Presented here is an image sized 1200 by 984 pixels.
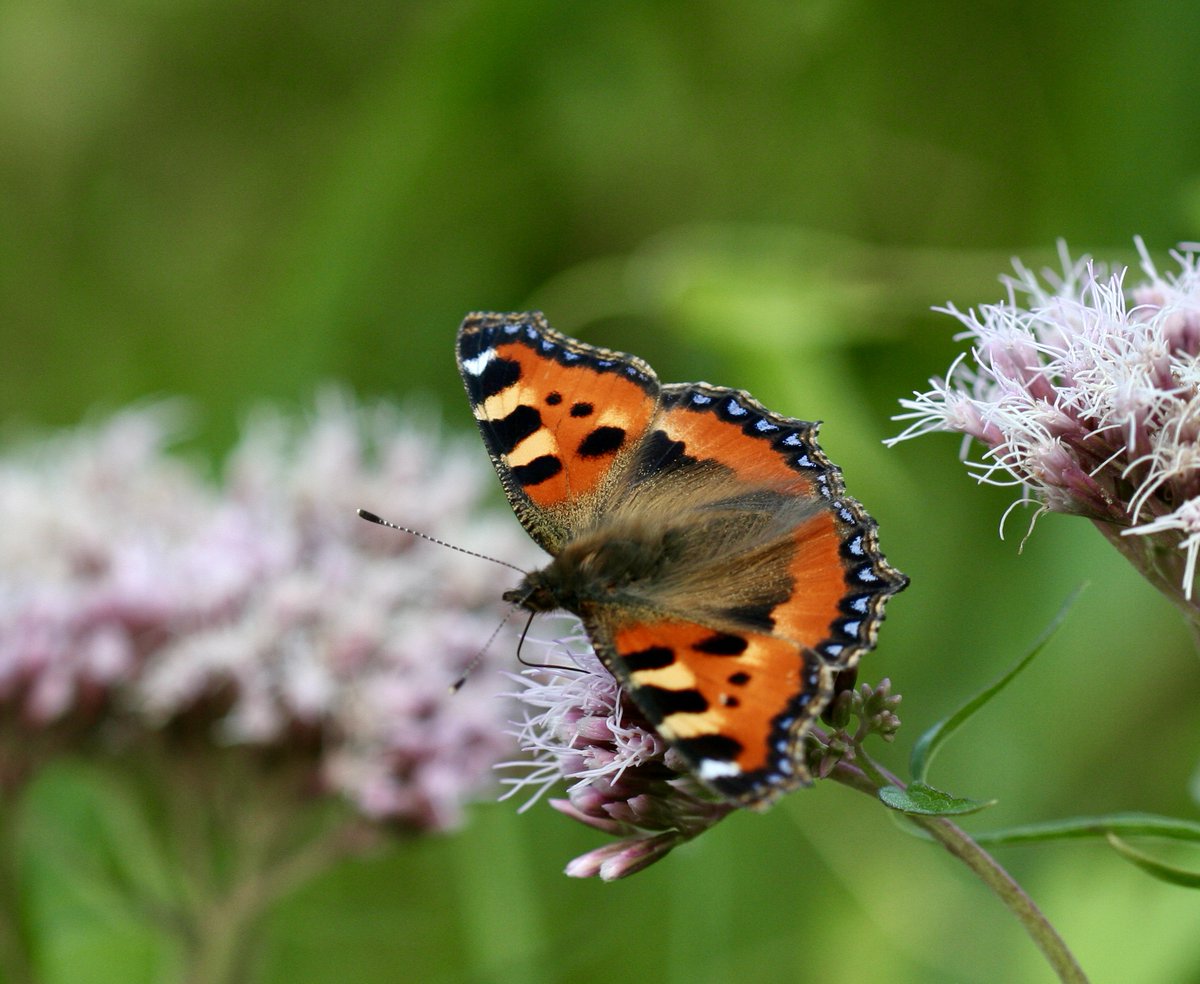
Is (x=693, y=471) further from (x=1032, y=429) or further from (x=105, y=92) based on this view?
(x=105, y=92)

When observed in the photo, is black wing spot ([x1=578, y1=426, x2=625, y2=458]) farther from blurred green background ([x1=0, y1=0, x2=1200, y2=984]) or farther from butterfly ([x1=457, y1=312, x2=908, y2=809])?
blurred green background ([x1=0, y1=0, x2=1200, y2=984])

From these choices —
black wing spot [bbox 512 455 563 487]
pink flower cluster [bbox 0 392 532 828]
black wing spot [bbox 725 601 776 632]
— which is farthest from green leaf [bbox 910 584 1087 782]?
pink flower cluster [bbox 0 392 532 828]

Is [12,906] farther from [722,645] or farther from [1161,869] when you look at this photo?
[1161,869]

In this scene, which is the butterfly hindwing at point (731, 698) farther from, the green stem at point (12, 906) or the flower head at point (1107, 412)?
the green stem at point (12, 906)

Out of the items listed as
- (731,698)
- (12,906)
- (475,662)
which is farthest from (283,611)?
(731,698)

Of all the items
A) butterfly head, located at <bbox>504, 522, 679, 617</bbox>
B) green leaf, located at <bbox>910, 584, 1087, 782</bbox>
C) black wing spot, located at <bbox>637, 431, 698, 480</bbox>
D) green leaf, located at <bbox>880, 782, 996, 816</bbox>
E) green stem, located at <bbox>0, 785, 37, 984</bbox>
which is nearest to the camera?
green leaf, located at <bbox>880, 782, 996, 816</bbox>

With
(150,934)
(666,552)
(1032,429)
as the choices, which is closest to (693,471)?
(666,552)
